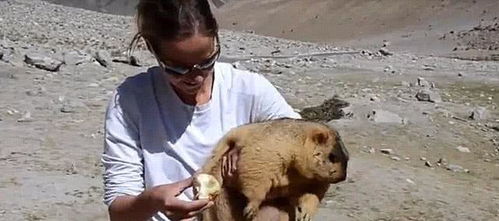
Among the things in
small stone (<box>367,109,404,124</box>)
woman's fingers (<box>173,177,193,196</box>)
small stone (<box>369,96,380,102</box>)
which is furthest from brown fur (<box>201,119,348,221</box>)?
small stone (<box>369,96,380,102</box>)

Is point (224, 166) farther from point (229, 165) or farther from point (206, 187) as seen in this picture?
point (206, 187)

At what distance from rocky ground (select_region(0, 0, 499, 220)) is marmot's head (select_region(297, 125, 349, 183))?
2.78 ft

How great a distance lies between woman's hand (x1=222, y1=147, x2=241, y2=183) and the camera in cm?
276

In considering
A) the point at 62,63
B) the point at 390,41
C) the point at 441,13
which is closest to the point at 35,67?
A: the point at 62,63

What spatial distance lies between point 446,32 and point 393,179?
22857 millimetres

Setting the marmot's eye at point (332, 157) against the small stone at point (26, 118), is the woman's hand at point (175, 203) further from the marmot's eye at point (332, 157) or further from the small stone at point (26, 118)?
the small stone at point (26, 118)

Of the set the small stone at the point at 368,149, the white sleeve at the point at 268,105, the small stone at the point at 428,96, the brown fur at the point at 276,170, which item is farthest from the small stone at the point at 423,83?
the brown fur at the point at 276,170

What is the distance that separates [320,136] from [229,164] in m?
0.27

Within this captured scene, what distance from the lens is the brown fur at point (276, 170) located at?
2.71 m

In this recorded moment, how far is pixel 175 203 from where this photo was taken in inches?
101

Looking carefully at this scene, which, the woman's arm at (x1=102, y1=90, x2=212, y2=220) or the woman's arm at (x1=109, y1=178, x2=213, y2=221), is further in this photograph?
the woman's arm at (x1=102, y1=90, x2=212, y2=220)

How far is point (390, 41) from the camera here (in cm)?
2956

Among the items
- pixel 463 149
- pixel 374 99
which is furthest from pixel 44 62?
pixel 463 149

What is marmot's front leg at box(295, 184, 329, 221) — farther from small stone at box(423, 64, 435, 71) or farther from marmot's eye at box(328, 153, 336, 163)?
small stone at box(423, 64, 435, 71)
